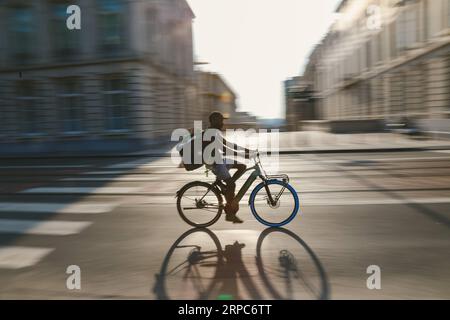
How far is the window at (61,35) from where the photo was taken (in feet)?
79.5

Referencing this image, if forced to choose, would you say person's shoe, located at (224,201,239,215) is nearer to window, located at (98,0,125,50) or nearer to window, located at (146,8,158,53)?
window, located at (98,0,125,50)

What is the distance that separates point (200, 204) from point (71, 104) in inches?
814

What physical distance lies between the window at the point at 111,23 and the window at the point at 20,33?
4.83 meters

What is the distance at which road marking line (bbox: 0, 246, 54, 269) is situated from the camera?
4793mm

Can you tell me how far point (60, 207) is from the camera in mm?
7758

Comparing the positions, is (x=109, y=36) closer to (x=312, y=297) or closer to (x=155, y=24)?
(x=155, y=24)

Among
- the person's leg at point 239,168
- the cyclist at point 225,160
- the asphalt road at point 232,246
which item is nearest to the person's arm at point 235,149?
the cyclist at point 225,160

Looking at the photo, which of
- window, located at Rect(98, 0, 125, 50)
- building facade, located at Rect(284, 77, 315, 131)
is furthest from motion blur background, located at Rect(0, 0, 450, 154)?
building facade, located at Rect(284, 77, 315, 131)

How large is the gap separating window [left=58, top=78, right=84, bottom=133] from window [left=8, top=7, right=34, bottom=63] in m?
3.38

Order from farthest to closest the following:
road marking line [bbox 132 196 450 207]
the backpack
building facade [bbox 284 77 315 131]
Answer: building facade [bbox 284 77 315 131], road marking line [bbox 132 196 450 207], the backpack

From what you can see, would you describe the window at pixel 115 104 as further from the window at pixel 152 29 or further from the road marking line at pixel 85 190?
the road marking line at pixel 85 190
